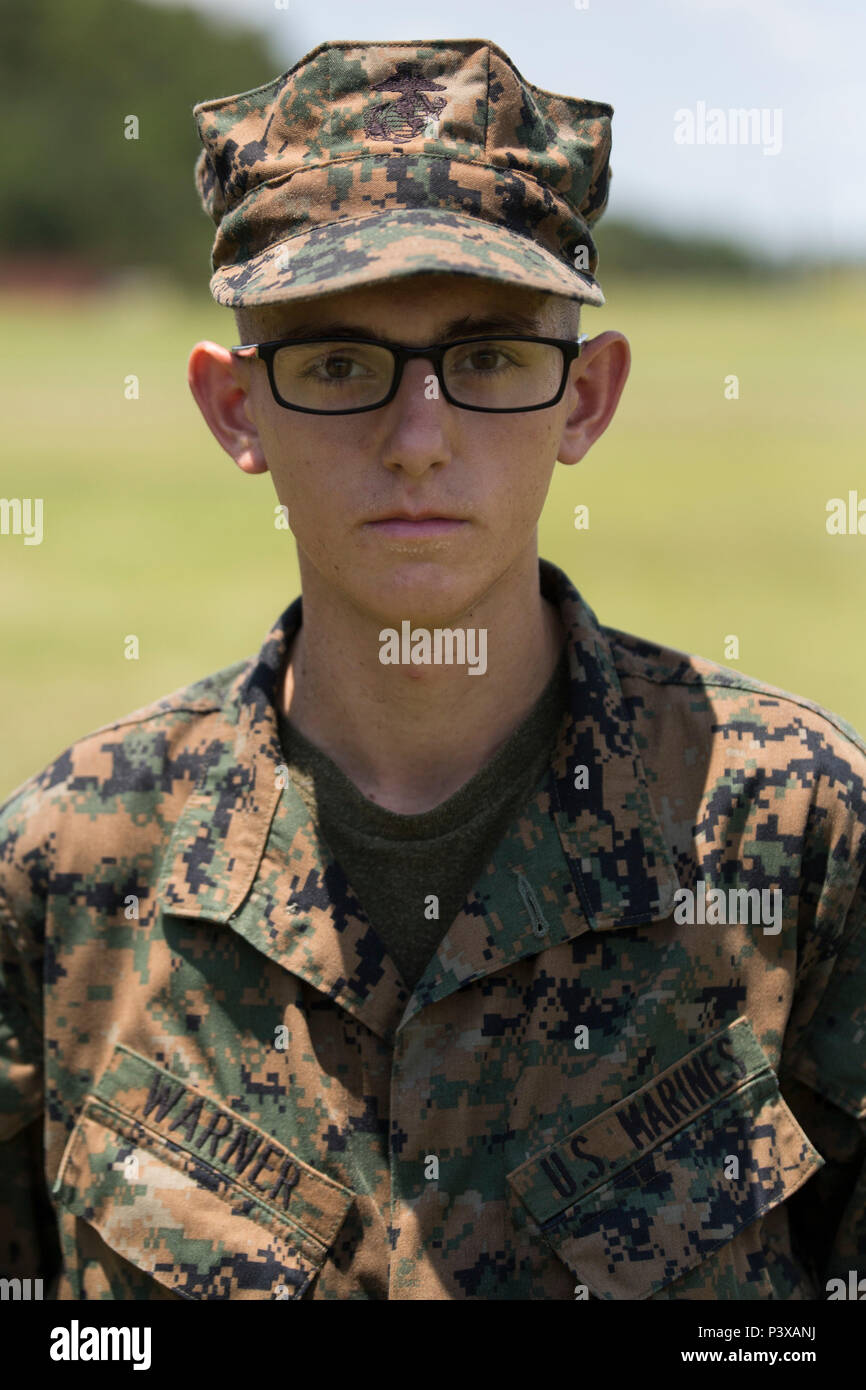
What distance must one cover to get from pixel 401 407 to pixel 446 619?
394mm

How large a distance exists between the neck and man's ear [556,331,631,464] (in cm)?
23

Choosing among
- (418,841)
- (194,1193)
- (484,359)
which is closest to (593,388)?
(484,359)

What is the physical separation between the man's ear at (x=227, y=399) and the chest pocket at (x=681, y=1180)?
4.61 ft

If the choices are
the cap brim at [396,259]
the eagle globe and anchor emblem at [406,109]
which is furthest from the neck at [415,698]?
the eagle globe and anchor emblem at [406,109]

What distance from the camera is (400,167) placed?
8.31 feet

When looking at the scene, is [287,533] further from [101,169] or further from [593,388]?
[101,169]

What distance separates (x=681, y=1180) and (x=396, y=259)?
1.70m

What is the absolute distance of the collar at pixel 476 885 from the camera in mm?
2660

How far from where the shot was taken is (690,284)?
49.8 meters

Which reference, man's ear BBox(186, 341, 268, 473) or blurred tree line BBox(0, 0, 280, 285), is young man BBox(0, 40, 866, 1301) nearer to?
man's ear BBox(186, 341, 268, 473)

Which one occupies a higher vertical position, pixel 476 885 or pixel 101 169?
pixel 101 169

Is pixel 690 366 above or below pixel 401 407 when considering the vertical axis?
above

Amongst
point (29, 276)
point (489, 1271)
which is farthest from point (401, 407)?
point (29, 276)

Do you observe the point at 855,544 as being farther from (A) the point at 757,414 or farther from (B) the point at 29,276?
(B) the point at 29,276
